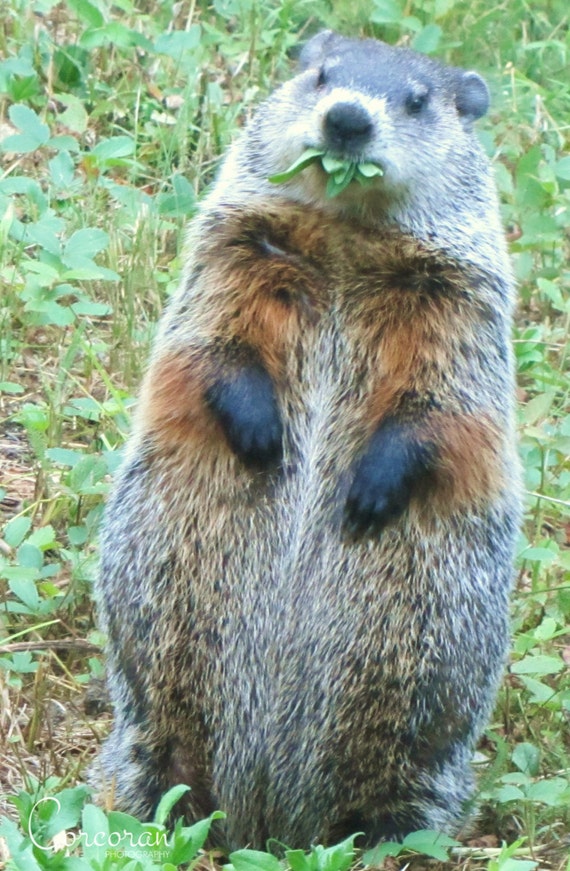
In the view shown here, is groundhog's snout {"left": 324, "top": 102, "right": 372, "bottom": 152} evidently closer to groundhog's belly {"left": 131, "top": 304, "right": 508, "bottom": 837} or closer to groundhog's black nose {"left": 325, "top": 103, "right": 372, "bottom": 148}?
groundhog's black nose {"left": 325, "top": 103, "right": 372, "bottom": 148}

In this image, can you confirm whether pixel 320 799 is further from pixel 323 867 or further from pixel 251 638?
pixel 323 867

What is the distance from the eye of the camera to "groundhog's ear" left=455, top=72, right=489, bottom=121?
17.0ft

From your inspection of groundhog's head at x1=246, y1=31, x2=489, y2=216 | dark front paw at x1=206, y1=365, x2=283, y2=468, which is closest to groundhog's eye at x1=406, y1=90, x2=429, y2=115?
groundhog's head at x1=246, y1=31, x2=489, y2=216

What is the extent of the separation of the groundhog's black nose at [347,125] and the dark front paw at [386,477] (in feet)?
2.64

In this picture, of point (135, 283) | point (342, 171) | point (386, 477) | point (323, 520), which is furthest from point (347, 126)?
point (135, 283)

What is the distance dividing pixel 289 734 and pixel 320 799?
206 mm

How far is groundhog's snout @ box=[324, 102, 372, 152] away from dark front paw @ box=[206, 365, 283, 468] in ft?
2.22

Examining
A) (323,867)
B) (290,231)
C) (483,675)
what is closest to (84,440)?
(290,231)

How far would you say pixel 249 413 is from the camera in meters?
4.36

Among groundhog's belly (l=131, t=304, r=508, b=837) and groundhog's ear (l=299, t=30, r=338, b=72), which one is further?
groundhog's ear (l=299, t=30, r=338, b=72)

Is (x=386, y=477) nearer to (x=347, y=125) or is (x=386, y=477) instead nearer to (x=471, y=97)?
(x=347, y=125)

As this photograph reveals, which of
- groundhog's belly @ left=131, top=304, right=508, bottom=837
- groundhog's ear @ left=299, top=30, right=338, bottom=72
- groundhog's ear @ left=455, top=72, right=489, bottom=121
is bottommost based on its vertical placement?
groundhog's belly @ left=131, top=304, right=508, bottom=837

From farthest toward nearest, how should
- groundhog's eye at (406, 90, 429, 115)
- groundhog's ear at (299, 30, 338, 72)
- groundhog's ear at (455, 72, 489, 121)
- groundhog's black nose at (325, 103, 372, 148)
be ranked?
groundhog's ear at (299, 30, 338, 72) < groundhog's ear at (455, 72, 489, 121) < groundhog's eye at (406, 90, 429, 115) < groundhog's black nose at (325, 103, 372, 148)

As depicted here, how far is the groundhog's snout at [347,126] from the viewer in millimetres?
4305
